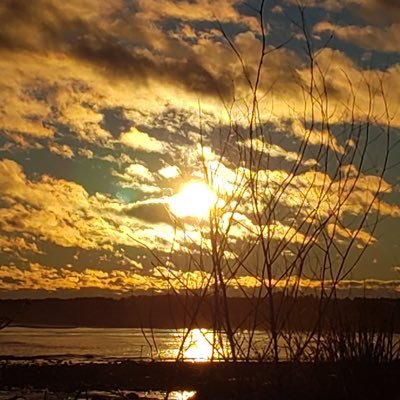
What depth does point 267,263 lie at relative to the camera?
4324 millimetres

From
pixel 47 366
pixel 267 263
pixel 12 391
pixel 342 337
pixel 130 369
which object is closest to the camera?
pixel 267 263

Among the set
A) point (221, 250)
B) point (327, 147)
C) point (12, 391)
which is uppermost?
point (327, 147)

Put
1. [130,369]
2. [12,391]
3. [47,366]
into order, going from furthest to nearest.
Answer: [47,366] → [130,369] → [12,391]

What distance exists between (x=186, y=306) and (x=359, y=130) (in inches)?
60.0

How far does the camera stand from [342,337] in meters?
5.73

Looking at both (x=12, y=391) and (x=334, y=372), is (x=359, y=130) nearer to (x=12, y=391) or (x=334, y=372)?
(x=334, y=372)

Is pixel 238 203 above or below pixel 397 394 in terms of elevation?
above

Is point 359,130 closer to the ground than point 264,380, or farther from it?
farther from it

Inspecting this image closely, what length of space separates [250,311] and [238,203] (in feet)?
2.13

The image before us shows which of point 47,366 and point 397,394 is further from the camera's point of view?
point 47,366

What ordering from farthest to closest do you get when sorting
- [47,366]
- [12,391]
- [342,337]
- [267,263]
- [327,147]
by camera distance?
1. [47,366]
2. [12,391]
3. [342,337]
4. [327,147]
5. [267,263]

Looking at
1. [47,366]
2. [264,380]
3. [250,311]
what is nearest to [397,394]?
[264,380]

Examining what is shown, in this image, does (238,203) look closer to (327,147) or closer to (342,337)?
(327,147)

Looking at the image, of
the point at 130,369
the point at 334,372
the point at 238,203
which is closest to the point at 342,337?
the point at 334,372
